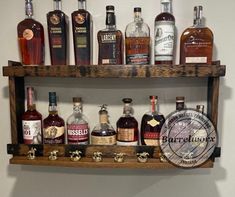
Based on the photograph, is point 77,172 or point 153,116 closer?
point 153,116

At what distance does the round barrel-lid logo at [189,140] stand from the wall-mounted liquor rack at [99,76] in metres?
0.02

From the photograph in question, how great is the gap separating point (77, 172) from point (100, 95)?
1.00ft

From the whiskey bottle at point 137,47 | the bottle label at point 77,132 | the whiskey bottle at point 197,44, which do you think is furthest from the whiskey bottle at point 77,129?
the whiskey bottle at point 197,44

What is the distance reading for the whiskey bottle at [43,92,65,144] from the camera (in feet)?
2.82

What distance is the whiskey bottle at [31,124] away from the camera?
0.85m

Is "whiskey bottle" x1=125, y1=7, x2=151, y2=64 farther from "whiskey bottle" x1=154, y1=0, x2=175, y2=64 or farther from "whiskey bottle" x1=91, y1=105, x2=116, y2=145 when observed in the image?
"whiskey bottle" x1=91, y1=105, x2=116, y2=145

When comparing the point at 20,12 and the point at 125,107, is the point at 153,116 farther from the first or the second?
the point at 20,12

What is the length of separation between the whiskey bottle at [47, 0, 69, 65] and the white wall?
7cm

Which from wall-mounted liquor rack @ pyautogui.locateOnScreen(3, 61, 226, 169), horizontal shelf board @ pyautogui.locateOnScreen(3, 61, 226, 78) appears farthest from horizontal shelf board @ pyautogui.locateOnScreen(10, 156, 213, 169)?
horizontal shelf board @ pyautogui.locateOnScreen(3, 61, 226, 78)

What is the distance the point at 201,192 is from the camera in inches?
37.6

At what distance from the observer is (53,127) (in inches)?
34.0

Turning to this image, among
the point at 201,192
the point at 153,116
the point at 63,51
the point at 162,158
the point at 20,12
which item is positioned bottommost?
the point at 201,192

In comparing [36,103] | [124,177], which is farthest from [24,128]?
[124,177]

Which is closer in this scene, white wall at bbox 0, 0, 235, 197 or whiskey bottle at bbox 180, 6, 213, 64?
whiskey bottle at bbox 180, 6, 213, 64
